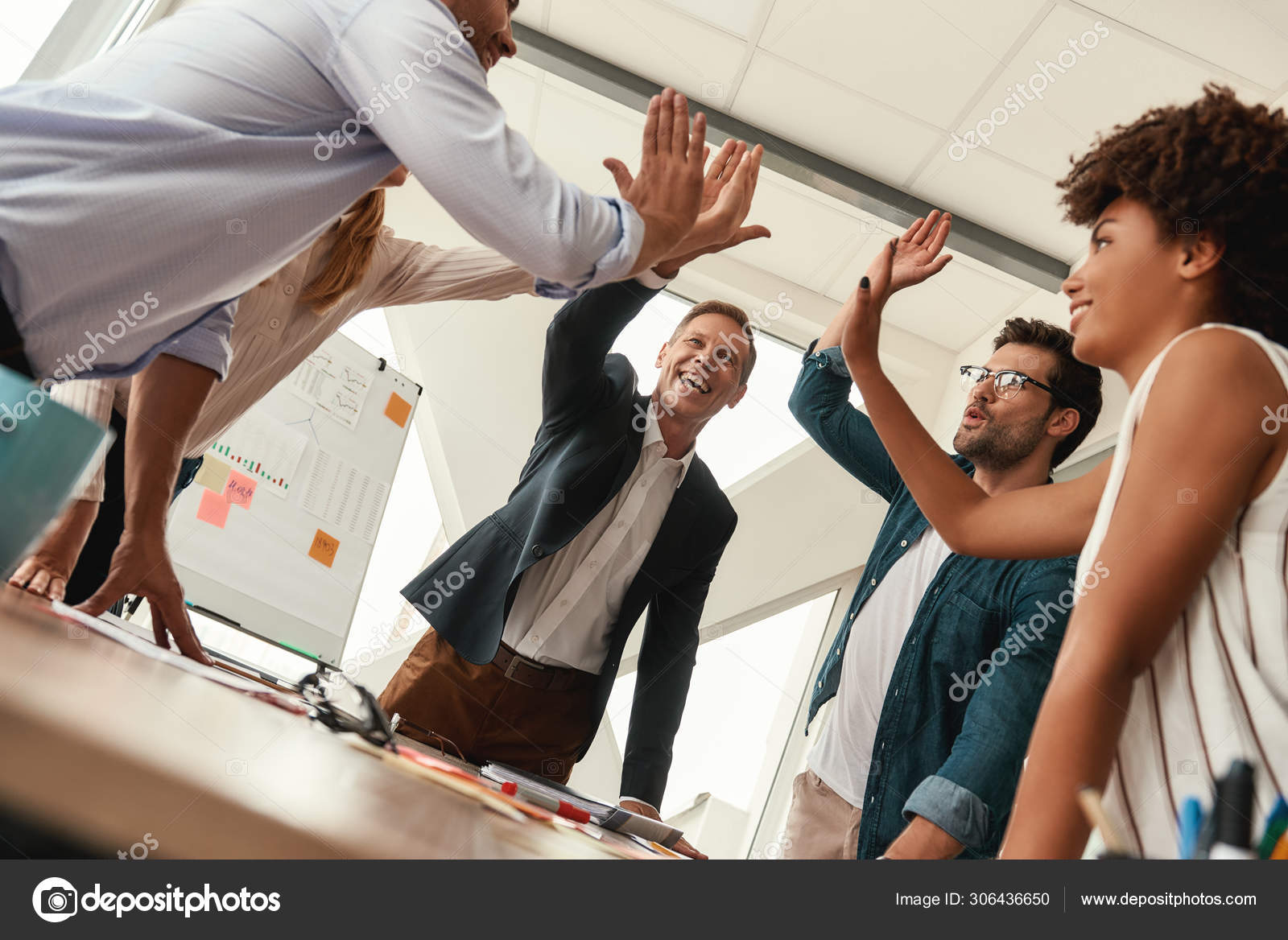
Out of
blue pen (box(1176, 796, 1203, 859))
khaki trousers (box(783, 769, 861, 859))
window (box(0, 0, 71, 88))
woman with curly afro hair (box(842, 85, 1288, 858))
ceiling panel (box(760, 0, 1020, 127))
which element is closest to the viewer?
blue pen (box(1176, 796, 1203, 859))

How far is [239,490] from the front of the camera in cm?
360

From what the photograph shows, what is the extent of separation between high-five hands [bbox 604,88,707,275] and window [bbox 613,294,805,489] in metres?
4.60

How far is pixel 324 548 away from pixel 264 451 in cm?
48

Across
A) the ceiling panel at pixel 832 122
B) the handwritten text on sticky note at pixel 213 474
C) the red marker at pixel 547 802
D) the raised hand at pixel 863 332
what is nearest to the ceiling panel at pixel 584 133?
the ceiling panel at pixel 832 122

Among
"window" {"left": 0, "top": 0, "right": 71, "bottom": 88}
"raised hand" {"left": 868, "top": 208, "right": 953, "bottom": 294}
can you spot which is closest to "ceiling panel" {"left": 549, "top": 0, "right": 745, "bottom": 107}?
"window" {"left": 0, "top": 0, "right": 71, "bottom": 88}

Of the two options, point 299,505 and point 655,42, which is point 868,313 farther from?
point 655,42

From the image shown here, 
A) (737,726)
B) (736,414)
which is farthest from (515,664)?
(737,726)

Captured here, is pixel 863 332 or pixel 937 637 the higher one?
pixel 863 332

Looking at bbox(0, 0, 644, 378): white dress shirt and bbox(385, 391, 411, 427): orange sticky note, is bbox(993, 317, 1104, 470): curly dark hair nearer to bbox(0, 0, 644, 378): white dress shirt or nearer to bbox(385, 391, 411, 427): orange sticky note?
bbox(0, 0, 644, 378): white dress shirt

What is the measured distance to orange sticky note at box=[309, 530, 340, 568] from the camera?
3.82 m

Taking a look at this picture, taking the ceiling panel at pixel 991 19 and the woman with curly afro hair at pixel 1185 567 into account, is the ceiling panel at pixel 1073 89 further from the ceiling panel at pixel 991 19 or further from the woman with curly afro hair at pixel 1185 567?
the woman with curly afro hair at pixel 1185 567

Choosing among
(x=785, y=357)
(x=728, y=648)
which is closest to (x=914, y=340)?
(x=785, y=357)

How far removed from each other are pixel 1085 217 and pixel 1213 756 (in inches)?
30.7

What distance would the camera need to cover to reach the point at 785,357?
6.18 metres
